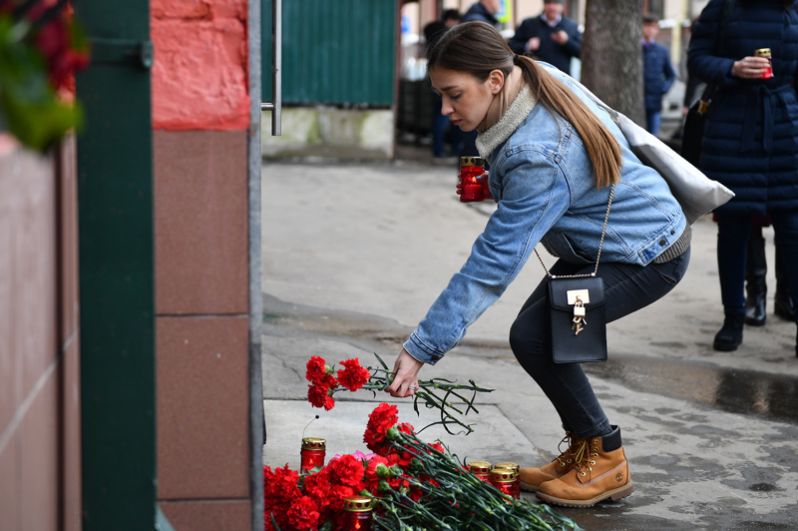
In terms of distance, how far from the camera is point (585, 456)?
4.08 m

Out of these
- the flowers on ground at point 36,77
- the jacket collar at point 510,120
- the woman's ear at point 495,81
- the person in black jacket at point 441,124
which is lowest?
the person in black jacket at point 441,124

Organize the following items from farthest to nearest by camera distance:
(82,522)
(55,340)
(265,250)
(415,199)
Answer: (415,199) < (265,250) < (82,522) < (55,340)

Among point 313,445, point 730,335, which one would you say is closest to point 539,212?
point 313,445

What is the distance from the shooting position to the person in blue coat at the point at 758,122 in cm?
614

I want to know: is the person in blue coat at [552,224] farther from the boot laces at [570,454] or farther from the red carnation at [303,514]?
the red carnation at [303,514]

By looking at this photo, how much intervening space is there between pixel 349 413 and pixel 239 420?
2.11m

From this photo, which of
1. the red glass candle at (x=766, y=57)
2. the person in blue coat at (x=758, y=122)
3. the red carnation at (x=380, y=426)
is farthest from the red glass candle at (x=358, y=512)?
the red glass candle at (x=766, y=57)

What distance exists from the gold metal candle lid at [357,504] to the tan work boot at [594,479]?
974 mm

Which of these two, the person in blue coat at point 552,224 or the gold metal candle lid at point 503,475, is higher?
the person in blue coat at point 552,224

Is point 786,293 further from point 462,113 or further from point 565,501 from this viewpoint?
point 462,113

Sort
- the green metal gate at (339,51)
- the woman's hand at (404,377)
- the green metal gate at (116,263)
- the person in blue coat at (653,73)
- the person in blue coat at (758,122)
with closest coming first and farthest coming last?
the green metal gate at (116,263) < the woman's hand at (404,377) < the person in blue coat at (758,122) < the person in blue coat at (653,73) < the green metal gate at (339,51)

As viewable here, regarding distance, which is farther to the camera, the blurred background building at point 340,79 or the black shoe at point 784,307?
the blurred background building at point 340,79

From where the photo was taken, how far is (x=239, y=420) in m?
2.83

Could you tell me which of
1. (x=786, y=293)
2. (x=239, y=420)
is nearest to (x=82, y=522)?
(x=239, y=420)
